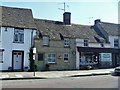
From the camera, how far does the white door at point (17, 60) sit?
34.4m

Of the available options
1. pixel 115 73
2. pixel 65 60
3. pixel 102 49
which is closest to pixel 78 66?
pixel 65 60

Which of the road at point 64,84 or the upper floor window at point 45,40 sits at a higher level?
the upper floor window at point 45,40

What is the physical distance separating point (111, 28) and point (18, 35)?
20.5m

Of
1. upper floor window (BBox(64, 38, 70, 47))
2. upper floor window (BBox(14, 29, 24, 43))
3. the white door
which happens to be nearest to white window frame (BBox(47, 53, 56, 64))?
upper floor window (BBox(64, 38, 70, 47))

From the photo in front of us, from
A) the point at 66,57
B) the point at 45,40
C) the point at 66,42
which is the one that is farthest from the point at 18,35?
the point at 66,57

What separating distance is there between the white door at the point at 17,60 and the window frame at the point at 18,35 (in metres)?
1.67

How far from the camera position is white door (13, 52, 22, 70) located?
1353 inches

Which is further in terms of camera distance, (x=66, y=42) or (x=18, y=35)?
(x=66, y=42)

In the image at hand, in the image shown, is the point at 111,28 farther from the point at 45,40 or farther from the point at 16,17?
the point at 16,17

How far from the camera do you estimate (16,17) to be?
36.5m

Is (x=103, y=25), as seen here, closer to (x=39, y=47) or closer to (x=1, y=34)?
(x=39, y=47)

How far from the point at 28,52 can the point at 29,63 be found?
1.44 m

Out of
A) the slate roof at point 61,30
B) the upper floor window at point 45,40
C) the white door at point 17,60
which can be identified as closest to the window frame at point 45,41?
the upper floor window at point 45,40

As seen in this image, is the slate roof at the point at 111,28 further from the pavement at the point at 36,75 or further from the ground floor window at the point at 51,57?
the pavement at the point at 36,75
